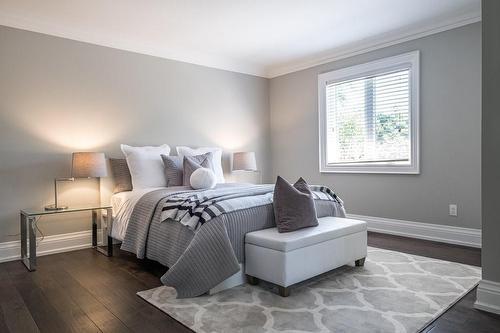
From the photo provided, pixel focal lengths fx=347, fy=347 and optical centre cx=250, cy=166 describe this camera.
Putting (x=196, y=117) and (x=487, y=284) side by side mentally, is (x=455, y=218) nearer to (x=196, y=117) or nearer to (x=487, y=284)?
(x=487, y=284)

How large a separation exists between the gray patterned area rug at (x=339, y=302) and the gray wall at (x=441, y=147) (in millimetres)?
1084

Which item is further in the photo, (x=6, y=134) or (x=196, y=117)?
(x=196, y=117)

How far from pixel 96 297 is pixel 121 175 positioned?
1.79 metres

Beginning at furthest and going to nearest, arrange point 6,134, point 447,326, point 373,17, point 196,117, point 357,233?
point 196,117 < point 373,17 < point 6,134 < point 357,233 < point 447,326

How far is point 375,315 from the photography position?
2162mm

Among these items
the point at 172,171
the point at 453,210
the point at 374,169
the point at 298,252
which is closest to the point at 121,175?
the point at 172,171

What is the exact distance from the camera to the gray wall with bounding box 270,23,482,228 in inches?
146

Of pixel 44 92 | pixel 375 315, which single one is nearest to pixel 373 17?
pixel 375 315

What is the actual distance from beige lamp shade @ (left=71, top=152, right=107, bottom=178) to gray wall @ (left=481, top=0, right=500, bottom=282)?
11.2 feet

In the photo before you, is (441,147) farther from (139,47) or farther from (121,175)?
(139,47)

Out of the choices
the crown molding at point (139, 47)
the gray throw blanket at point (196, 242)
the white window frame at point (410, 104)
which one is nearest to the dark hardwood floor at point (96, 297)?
the gray throw blanket at point (196, 242)

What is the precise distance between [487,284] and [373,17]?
9.31 feet

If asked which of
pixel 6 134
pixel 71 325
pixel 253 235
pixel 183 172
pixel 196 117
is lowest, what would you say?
pixel 71 325

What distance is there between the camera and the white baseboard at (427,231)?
3.75 meters
